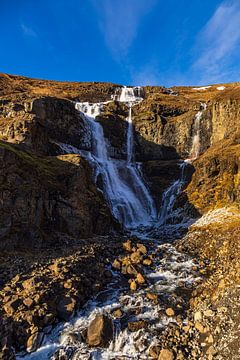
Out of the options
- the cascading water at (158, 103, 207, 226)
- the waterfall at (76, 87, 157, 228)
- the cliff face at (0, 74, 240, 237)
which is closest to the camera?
the cliff face at (0, 74, 240, 237)

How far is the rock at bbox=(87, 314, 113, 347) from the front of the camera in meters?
13.8

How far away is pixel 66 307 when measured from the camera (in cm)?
1595

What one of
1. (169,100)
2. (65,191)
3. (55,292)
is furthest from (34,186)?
(169,100)

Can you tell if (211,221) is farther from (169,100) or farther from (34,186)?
(169,100)

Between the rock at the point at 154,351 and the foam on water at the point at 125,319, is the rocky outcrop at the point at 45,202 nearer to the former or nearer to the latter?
the foam on water at the point at 125,319

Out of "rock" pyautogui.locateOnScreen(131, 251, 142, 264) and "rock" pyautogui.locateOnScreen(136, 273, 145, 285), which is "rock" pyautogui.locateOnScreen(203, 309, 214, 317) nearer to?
"rock" pyautogui.locateOnScreen(136, 273, 145, 285)

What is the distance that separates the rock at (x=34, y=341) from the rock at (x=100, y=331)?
225cm

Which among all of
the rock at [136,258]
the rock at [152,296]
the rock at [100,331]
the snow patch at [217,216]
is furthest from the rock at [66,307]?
the snow patch at [217,216]

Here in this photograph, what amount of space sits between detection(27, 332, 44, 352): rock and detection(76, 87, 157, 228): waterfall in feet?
84.4

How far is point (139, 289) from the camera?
62.7 ft

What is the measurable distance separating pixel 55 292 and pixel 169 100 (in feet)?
230

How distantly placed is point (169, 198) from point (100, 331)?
31.0 meters

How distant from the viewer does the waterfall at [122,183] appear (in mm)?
41156

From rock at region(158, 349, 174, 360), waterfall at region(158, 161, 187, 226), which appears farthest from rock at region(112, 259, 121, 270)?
waterfall at region(158, 161, 187, 226)
